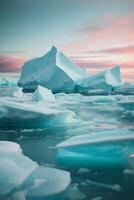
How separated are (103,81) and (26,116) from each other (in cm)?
703

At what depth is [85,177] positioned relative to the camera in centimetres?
169

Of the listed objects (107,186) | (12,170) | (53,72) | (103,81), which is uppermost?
(53,72)

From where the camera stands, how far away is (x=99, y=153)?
1.87 meters

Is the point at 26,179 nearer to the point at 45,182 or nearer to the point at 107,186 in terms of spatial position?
the point at 45,182

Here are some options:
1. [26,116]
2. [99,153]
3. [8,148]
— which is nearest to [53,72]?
[26,116]

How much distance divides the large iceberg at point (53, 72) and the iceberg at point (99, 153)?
27.1ft

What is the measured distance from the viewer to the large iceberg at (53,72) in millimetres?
10313

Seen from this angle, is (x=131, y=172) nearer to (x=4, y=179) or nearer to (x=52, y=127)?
(x=4, y=179)

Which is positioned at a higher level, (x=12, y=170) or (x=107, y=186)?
(x=12, y=170)

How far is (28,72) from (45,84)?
1.58m

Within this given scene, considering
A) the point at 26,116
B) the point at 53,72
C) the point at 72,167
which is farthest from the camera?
the point at 53,72

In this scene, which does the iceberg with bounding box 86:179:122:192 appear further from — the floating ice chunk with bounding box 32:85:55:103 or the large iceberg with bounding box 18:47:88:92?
the large iceberg with bounding box 18:47:88:92

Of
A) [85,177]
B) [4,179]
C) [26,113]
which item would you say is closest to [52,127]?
[26,113]

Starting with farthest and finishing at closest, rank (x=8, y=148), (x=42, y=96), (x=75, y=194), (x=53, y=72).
Answer: (x=53, y=72), (x=42, y=96), (x=8, y=148), (x=75, y=194)
